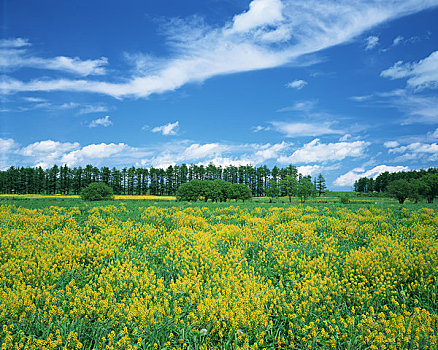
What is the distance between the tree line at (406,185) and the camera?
55.3 metres

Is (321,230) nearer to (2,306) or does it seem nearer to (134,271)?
(134,271)

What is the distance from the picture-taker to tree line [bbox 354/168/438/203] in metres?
55.3

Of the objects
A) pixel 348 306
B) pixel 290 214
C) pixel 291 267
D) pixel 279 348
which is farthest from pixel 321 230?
pixel 279 348

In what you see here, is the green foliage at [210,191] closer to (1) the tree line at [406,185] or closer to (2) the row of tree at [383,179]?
(1) the tree line at [406,185]

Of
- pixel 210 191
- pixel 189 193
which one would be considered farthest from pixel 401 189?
pixel 189 193

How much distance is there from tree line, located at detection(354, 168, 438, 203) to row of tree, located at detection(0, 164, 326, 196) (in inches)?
1381

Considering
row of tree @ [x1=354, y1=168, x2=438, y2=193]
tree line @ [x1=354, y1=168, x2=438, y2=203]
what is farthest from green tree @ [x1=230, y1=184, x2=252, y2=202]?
row of tree @ [x1=354, y1=168, x2=438, y2=193]

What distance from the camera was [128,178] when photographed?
340ft

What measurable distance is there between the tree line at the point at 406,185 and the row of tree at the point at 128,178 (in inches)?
1381

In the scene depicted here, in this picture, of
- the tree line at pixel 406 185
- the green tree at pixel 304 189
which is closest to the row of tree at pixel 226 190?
the green tree at pixel 304 189

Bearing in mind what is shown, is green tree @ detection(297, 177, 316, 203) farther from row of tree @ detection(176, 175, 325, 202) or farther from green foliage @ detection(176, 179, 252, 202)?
green foliage @ detection(176, 179, 252, 202)

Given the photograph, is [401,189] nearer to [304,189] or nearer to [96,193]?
[304,189]

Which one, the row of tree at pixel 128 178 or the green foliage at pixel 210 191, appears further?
the row of tree at pixel 128 178

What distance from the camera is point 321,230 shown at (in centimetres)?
1066
